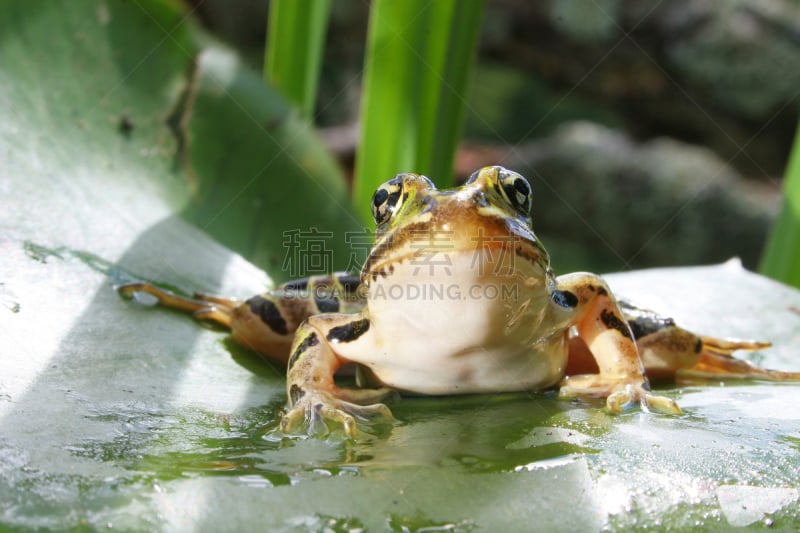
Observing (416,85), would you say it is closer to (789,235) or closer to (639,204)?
(789,235)

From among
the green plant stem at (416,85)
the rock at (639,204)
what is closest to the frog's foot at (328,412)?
the green plant stem at (416,85)

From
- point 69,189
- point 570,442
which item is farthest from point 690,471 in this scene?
Result: point 69,189

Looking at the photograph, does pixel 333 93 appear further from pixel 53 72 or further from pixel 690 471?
pixel 690 471

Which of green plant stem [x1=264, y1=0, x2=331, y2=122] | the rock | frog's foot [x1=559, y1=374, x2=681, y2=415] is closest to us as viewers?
frog's foot [x1=559, y1=374, x2=681, y2=415]

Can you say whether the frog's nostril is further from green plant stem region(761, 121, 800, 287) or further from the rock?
the rock

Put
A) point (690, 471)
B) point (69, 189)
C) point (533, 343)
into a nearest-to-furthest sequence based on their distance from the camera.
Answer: point (690, 471) < point (533, 343) < point (69, 189)

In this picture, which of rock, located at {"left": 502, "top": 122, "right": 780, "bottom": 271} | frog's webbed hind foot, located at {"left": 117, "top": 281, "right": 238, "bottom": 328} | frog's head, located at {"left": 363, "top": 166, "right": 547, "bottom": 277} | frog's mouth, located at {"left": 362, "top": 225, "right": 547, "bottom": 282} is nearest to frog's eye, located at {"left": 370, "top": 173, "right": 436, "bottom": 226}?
frog's head, located at {"left": 363, "top": 166, "right": 547, "bottom": 277}

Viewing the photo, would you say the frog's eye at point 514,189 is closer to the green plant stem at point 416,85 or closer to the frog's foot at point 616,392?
the frog's foot at point 616,392
